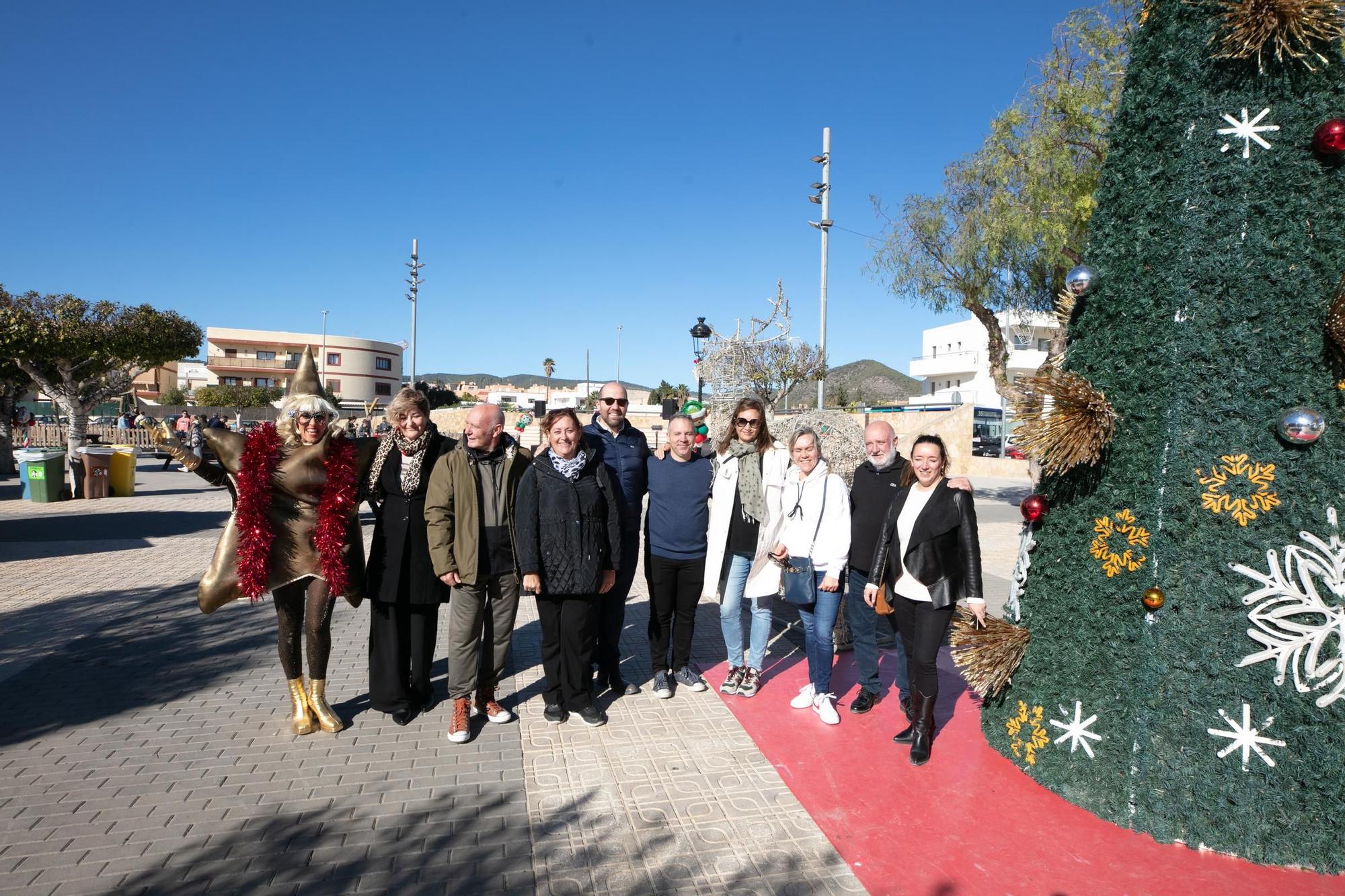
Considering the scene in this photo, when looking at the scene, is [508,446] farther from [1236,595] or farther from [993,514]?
[993,514]

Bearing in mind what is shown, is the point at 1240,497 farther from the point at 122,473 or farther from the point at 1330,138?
the point at 122,473

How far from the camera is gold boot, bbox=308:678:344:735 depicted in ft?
13.6

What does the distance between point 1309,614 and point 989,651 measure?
126cm

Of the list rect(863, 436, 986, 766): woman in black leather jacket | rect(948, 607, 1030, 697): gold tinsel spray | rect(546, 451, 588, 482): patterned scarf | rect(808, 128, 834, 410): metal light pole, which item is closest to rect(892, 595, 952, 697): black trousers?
rect(863, 436, 986, 766): woman in black leather jacket

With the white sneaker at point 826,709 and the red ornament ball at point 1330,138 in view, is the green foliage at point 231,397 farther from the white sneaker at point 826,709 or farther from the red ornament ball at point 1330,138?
the red ornament ball at point 1330,138

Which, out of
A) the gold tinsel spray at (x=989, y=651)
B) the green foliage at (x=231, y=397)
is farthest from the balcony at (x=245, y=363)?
the gold tinsel spray at (x=989, y=651)

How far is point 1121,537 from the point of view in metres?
3.17

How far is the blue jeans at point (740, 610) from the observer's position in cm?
476

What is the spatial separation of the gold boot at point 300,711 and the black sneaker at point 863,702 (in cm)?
326

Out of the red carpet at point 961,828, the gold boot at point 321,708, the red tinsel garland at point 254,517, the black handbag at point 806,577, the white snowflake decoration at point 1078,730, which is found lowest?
the red carpet at point 961,828

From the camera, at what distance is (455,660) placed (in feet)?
14.0

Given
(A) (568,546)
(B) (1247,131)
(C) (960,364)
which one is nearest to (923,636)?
(A) (568,546)

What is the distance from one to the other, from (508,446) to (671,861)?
2605 millimetres

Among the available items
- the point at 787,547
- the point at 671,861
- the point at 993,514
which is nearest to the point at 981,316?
the point at 993,514
